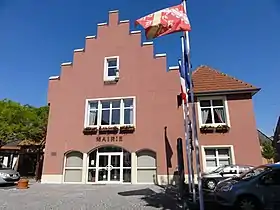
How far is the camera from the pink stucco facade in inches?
679

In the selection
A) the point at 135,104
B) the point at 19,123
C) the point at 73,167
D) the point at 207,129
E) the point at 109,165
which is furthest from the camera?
the point at 19,123

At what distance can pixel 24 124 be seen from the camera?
2416cm

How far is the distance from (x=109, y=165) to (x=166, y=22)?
1213 centimetres

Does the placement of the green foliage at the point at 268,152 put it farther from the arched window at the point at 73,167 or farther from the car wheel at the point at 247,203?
the car wheel at the point at 247,203

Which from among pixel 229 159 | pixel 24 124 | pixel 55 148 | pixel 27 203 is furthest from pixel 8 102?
pixel 229 159

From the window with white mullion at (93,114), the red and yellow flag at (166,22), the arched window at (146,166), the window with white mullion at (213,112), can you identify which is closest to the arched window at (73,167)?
the window with white mullion at (93,114)

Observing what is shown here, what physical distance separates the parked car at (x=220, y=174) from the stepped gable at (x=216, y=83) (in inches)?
226

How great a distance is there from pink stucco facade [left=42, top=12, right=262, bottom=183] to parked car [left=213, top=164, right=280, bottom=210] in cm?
879

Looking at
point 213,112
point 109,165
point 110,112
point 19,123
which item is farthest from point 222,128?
point 19,123

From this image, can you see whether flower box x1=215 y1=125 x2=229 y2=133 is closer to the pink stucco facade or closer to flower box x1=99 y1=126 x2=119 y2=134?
the pink stucco facade

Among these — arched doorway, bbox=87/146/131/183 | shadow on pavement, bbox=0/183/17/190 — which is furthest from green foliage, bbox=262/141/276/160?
shadow on pavement, bbox=0/183/17/190

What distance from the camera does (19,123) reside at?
78.1 feet

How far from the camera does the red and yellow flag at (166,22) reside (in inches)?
331

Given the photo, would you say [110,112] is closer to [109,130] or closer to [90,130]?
[109,130]
